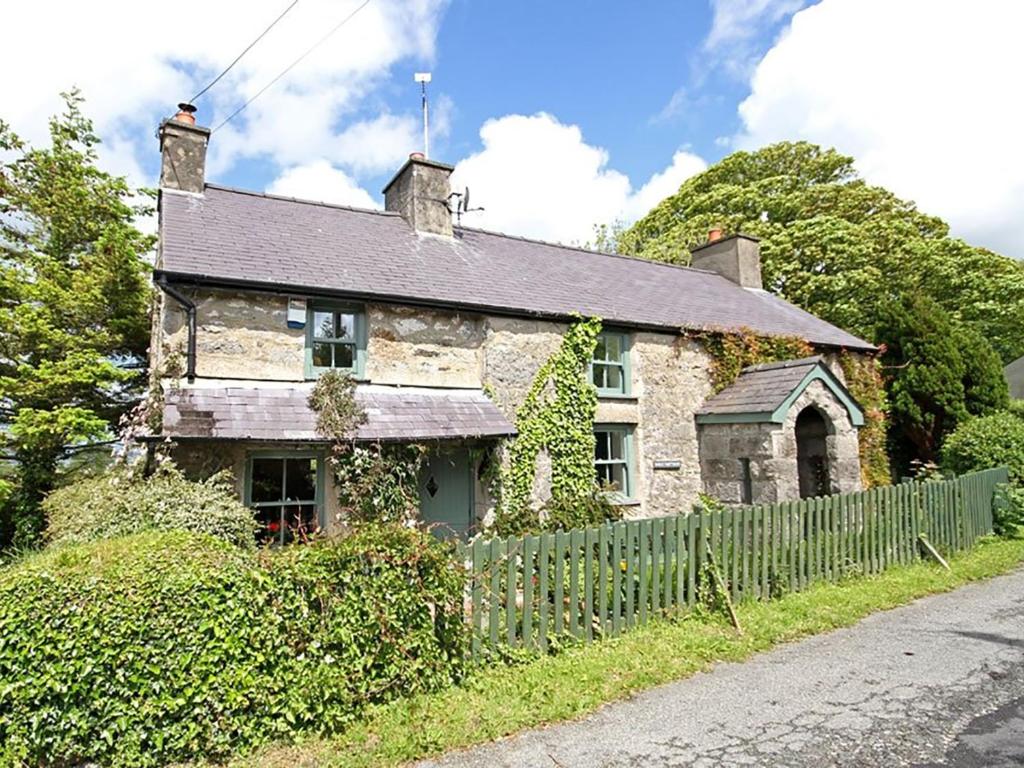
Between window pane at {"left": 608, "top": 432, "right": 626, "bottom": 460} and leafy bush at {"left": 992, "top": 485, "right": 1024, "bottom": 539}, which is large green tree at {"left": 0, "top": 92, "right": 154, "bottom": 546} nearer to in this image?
window pane at {"left": 608, "top": 432, "right": 626, "bottom": 460}

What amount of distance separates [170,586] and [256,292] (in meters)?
6.64

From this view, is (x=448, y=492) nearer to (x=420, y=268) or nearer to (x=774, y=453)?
(x=420, y=268)

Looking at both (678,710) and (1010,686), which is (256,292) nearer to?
(678,710)

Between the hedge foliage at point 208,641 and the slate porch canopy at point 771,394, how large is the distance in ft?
29.3

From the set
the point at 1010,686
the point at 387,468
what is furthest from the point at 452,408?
the point at 1010,686

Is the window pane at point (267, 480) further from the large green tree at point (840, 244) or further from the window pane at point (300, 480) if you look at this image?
the large green tree at point (840, 244)

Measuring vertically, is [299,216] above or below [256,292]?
above

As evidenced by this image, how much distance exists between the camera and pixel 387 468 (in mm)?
9438

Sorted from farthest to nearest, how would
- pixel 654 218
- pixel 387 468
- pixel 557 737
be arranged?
pixel 654 218 → pixel 387 468 → pixel 557 737

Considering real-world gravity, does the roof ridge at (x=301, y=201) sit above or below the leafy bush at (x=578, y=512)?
above

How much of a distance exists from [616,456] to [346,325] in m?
Answer: 6.69

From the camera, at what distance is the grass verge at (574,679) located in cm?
417

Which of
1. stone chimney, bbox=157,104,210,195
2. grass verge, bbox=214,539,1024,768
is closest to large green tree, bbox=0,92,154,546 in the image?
stone chimney, bbox=157,104,210,195

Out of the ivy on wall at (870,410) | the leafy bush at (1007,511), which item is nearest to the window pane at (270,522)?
the leafy bush at (1007,511)
